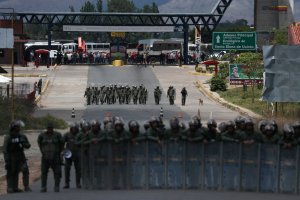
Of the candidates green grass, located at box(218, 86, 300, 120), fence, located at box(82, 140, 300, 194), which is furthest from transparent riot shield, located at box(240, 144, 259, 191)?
green grass, located at box(218, 86, 300, 120)

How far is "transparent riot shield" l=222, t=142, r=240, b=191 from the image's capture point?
68.0ft

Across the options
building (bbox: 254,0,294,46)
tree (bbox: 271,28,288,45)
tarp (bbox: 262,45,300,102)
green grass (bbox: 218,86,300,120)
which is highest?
building (bbox: 254,0,294,46)

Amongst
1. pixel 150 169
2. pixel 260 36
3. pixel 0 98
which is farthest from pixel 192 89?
pixel 150 169

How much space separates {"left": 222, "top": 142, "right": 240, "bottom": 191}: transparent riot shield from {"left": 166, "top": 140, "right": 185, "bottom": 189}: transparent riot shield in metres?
0.86

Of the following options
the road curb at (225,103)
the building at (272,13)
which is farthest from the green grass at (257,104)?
the building at (272,13)

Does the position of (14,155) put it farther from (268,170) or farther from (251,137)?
(268,170)

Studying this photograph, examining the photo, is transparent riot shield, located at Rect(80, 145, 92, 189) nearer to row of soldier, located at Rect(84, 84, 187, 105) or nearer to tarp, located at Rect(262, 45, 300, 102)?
tarp, located at Rect(262, 45, 300, 102)

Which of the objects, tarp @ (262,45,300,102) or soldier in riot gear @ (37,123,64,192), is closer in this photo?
soldier in riot gear @ (37,123,64,192)

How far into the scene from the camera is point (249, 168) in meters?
20.8

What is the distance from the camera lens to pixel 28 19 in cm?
11806

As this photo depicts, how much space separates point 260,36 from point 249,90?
50.8 m

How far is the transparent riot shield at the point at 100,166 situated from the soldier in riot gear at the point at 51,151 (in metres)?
0.69

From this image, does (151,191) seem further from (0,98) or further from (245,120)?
(0,98)

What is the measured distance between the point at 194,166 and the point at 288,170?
190 cm
